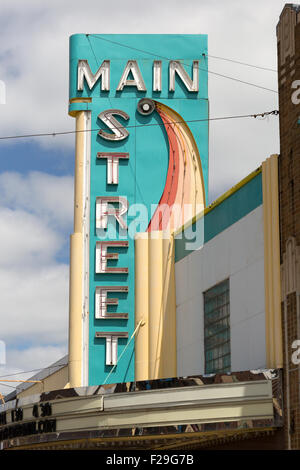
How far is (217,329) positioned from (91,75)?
33.1ft

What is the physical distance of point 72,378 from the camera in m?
27.5

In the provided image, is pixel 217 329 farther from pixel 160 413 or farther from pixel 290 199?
pixel 290 199

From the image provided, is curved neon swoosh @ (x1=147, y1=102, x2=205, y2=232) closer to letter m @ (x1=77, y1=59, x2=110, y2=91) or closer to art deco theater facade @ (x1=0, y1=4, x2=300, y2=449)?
art deco theater facade @ (x1=0, y1=4, x2=300, y2=449)

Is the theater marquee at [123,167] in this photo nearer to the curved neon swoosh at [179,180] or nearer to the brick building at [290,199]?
the curved neon swoosh at [179,180]

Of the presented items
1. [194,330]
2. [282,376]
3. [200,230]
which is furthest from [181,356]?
[282,376]

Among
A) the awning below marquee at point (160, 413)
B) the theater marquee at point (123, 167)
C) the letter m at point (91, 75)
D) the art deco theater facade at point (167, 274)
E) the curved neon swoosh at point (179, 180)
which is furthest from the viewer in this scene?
the letter m at point (91, 75)

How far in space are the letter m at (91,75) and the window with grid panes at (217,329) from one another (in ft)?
27.9

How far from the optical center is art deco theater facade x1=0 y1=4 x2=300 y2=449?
63.5ft

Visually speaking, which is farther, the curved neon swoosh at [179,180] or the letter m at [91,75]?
the letter m at [91,75]

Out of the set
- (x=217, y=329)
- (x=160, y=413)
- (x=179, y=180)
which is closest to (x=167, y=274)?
(x=217, y=329)

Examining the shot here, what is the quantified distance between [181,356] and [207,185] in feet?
20.2

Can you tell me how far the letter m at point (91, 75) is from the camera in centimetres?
2934

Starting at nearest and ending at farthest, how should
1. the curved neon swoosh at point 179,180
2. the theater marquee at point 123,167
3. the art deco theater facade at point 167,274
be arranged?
1. the art deco theater facade at point 167,274
2. the theater marquee at point 123,167
3. the curved neon swoosh at point 179,180

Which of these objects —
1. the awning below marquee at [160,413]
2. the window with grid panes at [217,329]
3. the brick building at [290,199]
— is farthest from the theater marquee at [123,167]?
the brick building at [290,199]
